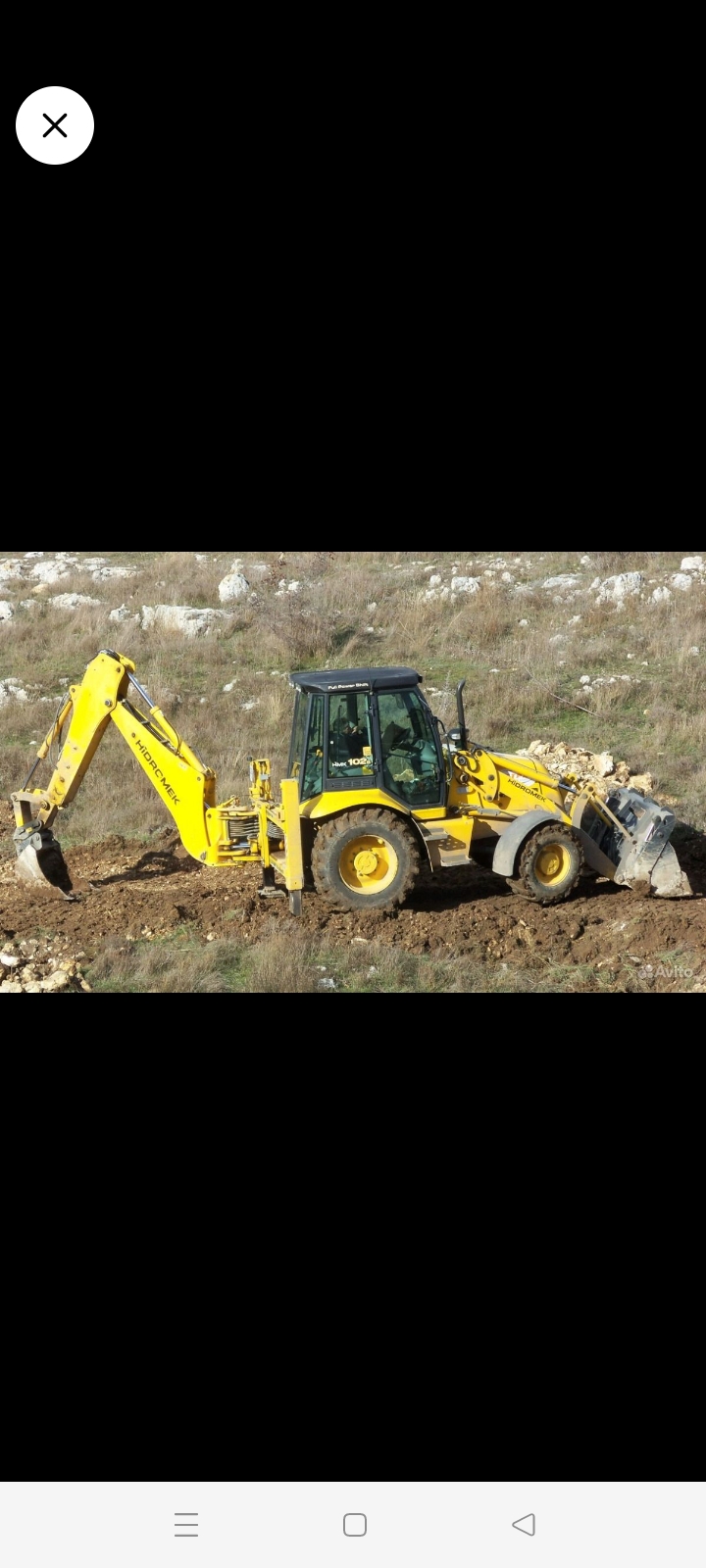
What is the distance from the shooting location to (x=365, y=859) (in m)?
10.5

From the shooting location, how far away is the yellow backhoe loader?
10336mm

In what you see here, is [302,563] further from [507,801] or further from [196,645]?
[507,801]

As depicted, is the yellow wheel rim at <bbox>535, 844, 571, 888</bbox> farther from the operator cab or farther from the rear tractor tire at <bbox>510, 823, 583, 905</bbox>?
the operator cab

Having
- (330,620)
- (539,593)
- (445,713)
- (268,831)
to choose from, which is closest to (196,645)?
(330,620)

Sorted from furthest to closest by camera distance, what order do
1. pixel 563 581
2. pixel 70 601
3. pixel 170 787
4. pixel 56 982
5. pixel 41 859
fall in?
pixel 563 581 < pixel 70 601 < pixel 41 859 < pixel 170 787 < pixel 56 982

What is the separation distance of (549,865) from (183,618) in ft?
29.8

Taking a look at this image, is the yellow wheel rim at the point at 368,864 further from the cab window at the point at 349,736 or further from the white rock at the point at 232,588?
the white rock at the point at 232,588

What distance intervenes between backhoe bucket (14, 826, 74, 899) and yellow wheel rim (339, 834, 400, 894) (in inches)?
93.9

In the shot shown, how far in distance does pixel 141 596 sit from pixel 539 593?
5959 millimetres

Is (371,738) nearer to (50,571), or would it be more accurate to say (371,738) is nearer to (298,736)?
(298,736)

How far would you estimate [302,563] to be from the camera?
21.1 m

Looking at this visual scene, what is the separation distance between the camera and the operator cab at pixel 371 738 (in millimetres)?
10328

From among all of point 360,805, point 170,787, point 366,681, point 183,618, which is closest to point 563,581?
point 183,618

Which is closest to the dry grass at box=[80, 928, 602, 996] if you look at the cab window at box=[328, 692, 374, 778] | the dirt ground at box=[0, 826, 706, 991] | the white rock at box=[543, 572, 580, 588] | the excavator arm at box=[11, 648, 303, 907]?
the dirt ground at box=[0, 826, 706, 991]
